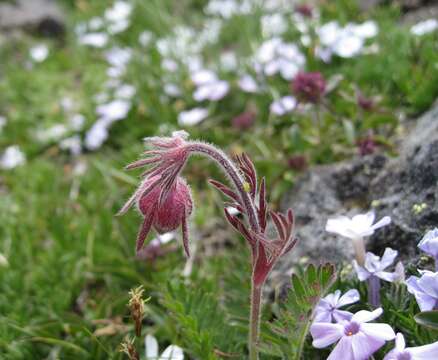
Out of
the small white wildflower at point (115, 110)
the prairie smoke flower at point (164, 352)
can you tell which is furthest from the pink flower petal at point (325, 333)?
the small white wildflower at point (115, 110)

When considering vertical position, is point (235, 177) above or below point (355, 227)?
above

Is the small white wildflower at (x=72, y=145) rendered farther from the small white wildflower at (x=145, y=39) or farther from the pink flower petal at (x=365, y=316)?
the pink flower petal at (x=365, y=316)

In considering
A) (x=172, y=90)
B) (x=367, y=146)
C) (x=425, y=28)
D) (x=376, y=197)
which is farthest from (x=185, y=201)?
(x=172, y=90)

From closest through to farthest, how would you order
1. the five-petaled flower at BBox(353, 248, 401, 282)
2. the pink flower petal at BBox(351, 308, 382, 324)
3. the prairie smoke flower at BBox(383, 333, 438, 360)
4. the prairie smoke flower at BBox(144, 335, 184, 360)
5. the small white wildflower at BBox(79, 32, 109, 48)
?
the prairie smoke flower at BBox(383, 333, 438, 360), the pink flower petal at BBox(351, 308, 382, 324), the five-petaled flower at BBox(353, 248, 401, 282), the prairie smoke flower at BBox(144, 335, 184, 360), the small white wildflower at BBox(79, 32, 109, 48)

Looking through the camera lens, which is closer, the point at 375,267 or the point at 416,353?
the point at 416,353

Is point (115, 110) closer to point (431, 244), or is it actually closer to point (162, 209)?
point (162, 209)

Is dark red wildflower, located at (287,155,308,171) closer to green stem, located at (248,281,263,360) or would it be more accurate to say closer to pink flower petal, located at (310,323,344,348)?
green stem, located at (248,281,263,360)

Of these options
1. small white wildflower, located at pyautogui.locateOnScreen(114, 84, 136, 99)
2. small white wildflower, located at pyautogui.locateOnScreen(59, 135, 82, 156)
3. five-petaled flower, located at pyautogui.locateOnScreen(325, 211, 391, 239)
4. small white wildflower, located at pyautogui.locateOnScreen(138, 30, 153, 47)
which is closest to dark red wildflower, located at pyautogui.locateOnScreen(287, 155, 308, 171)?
five-petaled flower, located at pyautogui.locateOnScreen(325, 211, 391, 239)
